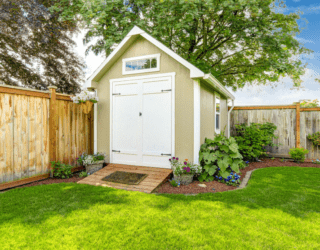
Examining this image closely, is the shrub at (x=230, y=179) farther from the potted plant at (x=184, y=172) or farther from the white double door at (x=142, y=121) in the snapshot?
the white double door at (x=142, y=121)

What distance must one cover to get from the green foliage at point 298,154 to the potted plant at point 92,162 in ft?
21.0

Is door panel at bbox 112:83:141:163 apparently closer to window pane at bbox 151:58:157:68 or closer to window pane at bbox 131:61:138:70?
window pane at bbox 131:61:138:70

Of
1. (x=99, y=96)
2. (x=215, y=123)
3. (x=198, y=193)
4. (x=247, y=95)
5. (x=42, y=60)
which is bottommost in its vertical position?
(x=198, y=193)

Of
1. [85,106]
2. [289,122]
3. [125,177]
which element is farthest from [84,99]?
[289,122]

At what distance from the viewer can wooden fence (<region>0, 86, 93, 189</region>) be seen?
3803 mm

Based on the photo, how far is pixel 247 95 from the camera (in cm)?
1166

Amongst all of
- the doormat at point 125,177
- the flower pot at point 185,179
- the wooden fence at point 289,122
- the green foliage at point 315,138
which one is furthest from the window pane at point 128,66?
the green foliage at point 315,138

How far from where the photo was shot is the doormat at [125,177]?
4133 mm

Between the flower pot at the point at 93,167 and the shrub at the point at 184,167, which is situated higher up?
the shrub at the point at 184,167

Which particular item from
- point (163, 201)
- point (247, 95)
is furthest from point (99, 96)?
point (247, 95)

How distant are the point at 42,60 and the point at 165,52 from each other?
665 cm

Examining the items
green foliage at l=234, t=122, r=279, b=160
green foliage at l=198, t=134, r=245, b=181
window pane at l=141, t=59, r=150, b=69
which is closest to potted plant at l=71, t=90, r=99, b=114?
window pane at l=141, t=59, r=150, b=69

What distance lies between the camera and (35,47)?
827 cm

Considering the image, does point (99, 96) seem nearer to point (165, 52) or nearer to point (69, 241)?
point (165, 52)
